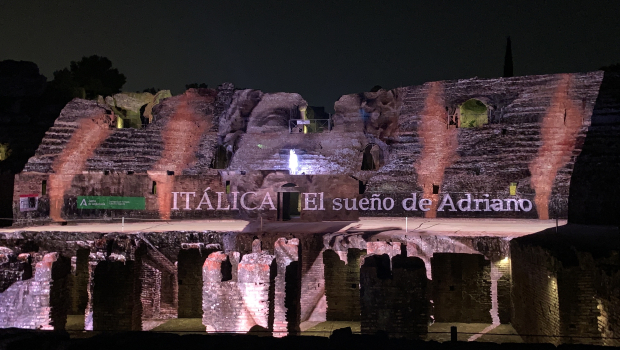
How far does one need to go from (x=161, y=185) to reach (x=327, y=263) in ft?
25.0

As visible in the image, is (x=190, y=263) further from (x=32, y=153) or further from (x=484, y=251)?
(x=32, y=153)

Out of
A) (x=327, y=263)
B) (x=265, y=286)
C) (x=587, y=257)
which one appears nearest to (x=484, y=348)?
(x=587, y=257)

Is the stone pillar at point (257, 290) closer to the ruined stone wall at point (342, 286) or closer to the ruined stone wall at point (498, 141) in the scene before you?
the ruined stone wall at point (342, 286)

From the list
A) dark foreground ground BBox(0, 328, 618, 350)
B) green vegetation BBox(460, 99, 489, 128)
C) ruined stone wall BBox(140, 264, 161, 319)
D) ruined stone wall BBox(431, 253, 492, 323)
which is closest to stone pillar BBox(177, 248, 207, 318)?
ruined stone wall BBox(140, 264, 161, 319)

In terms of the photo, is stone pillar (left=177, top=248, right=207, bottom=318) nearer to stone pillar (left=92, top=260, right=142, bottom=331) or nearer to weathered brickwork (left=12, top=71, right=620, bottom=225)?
stone pillar (left=92, top=260, right=142, bottom=331)

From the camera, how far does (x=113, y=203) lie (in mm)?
16078

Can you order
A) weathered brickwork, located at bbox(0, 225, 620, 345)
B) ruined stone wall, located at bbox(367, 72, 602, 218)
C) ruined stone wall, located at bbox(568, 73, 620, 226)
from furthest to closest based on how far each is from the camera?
ruined stone wall, located at bbox(367, 72, 602, 218), ruined stone wall, located at bbox(568, 73, 620, 226), weathered brickwork, located at bbox(0, 225, 620, 345)

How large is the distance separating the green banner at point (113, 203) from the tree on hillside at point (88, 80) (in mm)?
11242

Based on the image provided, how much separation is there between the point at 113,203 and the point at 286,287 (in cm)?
951

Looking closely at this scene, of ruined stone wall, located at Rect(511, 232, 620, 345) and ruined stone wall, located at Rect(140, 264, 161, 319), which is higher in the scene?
ruined stone wall, located at Rect(511, 232, 620, 345)

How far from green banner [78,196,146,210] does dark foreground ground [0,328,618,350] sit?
11858 mm

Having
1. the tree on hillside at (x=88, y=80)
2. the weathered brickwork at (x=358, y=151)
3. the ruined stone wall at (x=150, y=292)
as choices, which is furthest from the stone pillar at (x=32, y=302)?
the tree on hillside at (x=88, y=80)

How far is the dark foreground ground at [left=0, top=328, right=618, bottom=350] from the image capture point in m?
4.28

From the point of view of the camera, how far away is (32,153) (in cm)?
2095
